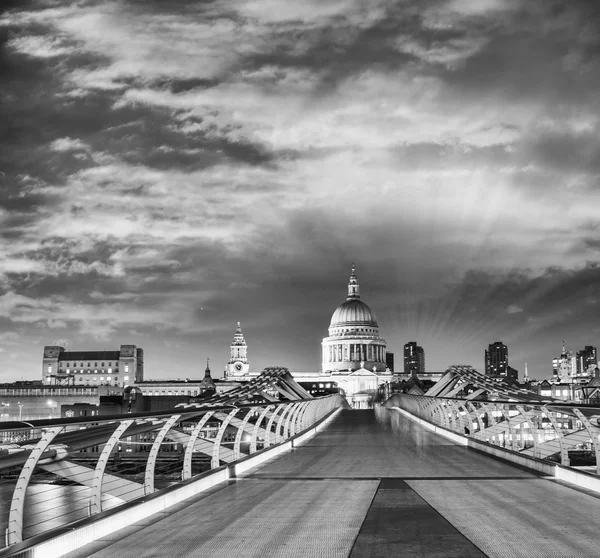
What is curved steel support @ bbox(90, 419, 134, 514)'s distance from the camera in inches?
336

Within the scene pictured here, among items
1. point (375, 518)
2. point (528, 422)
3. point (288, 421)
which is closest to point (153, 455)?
point (375, 518)

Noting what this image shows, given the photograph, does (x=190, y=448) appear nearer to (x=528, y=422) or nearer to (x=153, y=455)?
(x=153, y=455)

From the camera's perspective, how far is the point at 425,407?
4041 cm

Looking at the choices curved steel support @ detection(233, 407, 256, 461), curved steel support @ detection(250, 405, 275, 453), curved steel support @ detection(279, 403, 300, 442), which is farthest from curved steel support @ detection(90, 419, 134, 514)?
curved steel support @ detection(279, 403, 300, 442)

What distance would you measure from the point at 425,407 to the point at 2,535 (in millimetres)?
29877

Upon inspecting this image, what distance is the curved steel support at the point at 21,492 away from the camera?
690cm

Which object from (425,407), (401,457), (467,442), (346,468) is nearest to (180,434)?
(346,468)

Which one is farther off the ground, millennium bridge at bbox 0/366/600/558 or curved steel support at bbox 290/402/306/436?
curved steel support at bbox 290/402/306/436

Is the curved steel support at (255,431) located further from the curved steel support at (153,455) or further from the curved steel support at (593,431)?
the curved steel support at (593,431)

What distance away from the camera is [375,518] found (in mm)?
9734

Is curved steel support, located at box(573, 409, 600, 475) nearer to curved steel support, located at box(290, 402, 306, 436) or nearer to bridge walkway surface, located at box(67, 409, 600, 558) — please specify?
bridge walkway surface, located at box(67, 409, 600, 558)

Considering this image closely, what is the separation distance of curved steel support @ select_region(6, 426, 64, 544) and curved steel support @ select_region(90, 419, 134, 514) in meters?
1.40

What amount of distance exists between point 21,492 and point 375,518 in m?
4.54

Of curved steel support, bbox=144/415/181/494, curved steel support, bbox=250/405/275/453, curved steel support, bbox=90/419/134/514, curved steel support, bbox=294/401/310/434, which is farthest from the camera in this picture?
curved steel support, bbox=294/401/310/434
